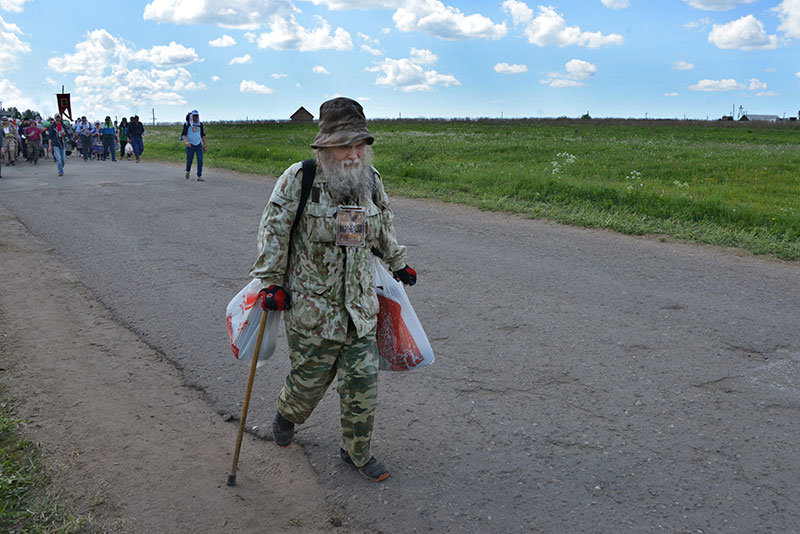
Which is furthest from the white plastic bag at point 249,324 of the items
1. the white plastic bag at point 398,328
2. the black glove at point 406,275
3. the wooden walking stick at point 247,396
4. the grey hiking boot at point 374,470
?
the grey hiking boot at point 374,470

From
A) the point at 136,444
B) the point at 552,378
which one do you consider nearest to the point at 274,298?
the point at 136,444

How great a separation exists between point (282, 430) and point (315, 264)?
1012mm

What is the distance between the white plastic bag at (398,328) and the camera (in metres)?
3.37

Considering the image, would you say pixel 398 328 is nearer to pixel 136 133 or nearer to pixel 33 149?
pixel 136 133

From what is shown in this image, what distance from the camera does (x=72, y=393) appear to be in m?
4.22

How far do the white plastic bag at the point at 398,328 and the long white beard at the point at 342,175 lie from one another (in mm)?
428

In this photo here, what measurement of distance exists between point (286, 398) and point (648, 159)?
17679mm

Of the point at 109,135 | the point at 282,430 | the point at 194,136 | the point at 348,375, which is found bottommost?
the point at 282,430

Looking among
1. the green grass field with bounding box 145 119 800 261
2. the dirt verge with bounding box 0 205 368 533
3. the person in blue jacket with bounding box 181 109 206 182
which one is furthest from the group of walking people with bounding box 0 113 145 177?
the dirt verge with bounding box 0 205 368 533

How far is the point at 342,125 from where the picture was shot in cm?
307

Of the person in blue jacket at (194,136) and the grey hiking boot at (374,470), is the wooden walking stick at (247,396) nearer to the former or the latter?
the grey hiking boot at (374,470)

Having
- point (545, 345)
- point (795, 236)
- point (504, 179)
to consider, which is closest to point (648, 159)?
point (504, 179)

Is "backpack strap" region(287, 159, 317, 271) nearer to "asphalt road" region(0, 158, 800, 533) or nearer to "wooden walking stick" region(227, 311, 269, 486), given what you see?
"wooden walking stick" region(227, 311, 269, 486)

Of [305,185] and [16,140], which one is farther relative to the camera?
[16,140]
